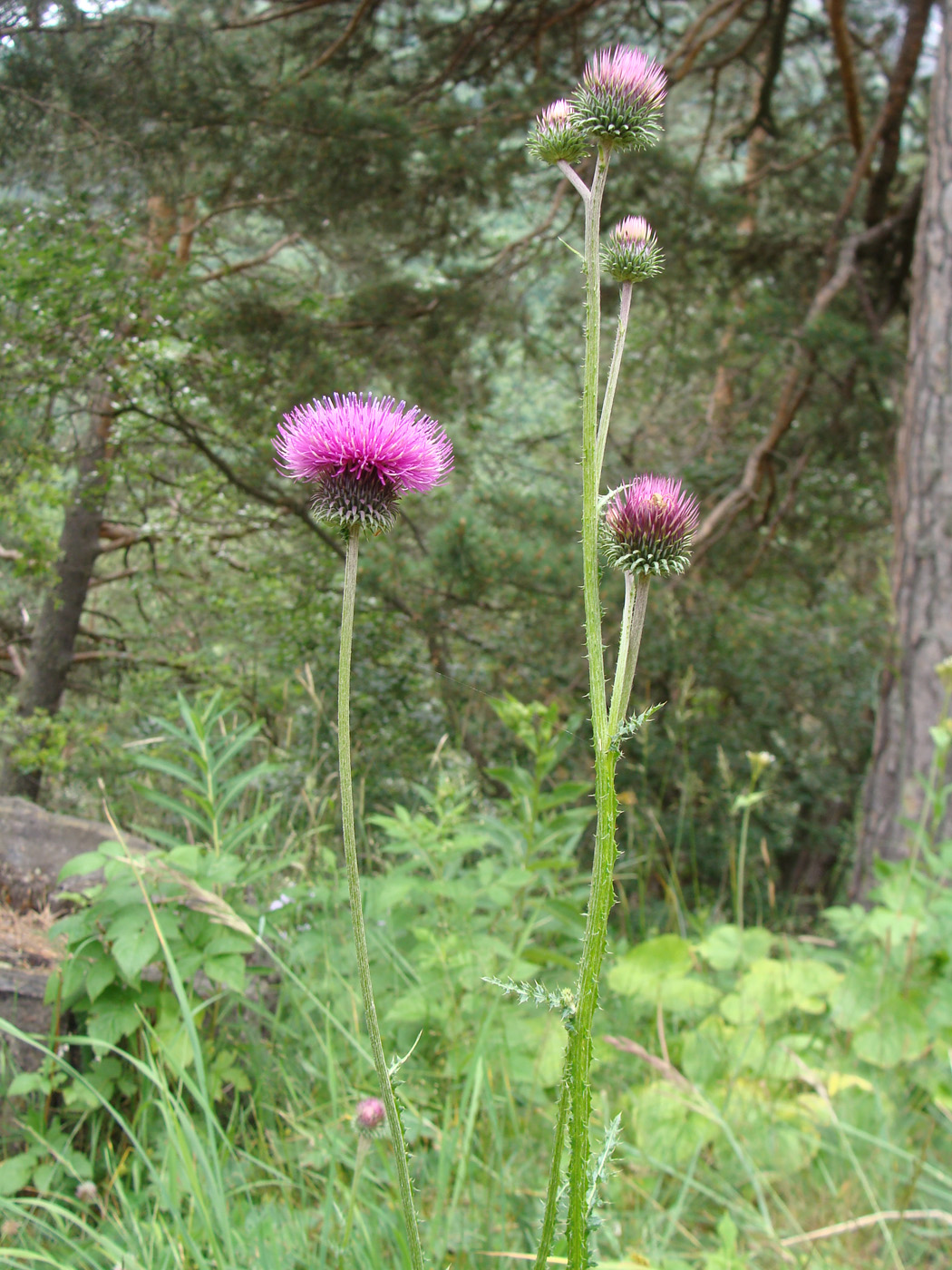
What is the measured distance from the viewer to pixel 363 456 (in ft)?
3.83

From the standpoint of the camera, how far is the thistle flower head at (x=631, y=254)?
1190 mm

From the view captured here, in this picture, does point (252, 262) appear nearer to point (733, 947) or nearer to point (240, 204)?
point (240, 204)

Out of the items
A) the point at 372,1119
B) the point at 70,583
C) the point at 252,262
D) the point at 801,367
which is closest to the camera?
the point at 372,1119

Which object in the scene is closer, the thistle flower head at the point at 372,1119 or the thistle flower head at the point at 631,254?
the thistle flower head at the point at 631,254

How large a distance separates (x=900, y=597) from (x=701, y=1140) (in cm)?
395

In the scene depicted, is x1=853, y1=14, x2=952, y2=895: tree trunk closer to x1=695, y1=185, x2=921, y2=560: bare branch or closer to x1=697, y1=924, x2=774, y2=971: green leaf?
x1=695, y1=185, x2=921, y2=560: bare branch

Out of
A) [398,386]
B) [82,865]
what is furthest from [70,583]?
[82,865]

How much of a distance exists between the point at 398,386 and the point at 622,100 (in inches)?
252

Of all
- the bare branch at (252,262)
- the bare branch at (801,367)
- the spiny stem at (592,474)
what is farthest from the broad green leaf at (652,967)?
the bare branch at (252,262)

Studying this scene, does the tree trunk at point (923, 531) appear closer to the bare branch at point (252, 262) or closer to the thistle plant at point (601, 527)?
the thistle plant at point (601, 527)

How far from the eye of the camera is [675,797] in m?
7.93

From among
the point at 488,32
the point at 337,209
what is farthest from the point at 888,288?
the point at 337,209

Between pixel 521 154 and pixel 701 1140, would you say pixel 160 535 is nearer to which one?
pixel 521 154

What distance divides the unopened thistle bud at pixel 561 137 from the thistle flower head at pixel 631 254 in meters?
0.10
